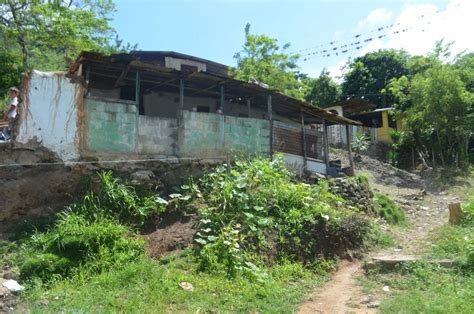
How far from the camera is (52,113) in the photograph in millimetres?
10586

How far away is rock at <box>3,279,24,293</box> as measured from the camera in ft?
23.6

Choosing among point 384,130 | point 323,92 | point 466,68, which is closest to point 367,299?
point 466,68

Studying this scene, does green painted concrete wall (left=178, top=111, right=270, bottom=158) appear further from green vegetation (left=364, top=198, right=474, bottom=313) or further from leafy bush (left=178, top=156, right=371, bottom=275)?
green vegetation (left=364, top=198, right=474, bottom=313)

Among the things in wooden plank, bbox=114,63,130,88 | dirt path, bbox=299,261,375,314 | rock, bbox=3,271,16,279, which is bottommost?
dirt path, bbox=299,261,375,314

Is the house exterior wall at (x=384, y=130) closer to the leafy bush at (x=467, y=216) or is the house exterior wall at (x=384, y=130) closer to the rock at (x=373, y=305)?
the leafy bush at (x=467, y=216)

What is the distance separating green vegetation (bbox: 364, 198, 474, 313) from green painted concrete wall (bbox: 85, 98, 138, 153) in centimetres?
659

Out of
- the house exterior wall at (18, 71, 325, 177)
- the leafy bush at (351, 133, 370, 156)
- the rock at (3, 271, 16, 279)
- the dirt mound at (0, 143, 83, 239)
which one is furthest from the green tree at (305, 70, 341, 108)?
the rock at (3, 271, 16, 279)

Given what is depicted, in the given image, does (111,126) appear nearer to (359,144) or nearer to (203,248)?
(203,248)

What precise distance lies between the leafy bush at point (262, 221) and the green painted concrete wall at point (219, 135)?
1.00 m

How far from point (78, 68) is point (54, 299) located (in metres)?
6.56

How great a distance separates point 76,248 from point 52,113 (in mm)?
3739

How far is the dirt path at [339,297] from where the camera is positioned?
24.1ft

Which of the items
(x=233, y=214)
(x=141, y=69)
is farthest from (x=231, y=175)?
(x=141, y=69)

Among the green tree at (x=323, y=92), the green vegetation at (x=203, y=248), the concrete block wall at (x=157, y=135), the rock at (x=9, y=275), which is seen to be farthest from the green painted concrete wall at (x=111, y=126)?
the green tree at (x=323, y=92)
